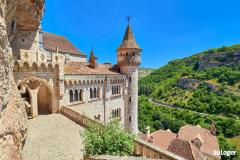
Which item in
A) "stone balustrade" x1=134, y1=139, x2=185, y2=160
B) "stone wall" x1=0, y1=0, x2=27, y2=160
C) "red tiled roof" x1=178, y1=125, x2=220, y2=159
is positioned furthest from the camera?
"red tiled roof" x1=178, y1=125, x2=220, y2=159

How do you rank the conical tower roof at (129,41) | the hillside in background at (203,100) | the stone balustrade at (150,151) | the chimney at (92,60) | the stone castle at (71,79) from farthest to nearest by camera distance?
the hillside in background at (203,100), the conical tower roof at (129,41), the chimney at (92,60), the stone castle at (71,79), the stone balustrade at (150,151)

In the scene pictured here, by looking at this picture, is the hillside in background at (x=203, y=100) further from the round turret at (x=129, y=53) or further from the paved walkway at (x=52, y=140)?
the paved walkway at (x=52, y=140)

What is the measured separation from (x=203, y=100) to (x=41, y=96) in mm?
98138

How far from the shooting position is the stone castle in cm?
1681

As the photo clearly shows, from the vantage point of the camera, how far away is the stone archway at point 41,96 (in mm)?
17938

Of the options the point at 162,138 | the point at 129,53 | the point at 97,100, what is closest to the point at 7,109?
the point at 97,100

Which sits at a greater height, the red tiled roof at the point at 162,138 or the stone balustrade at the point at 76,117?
the stone balustrade at the point at 76,117

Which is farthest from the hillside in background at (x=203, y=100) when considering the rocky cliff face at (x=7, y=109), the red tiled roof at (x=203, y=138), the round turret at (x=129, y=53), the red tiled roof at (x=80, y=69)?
the rocky cliff face at (x=7, y=109)

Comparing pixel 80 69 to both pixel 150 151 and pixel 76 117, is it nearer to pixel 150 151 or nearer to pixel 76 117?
pixel 76 117

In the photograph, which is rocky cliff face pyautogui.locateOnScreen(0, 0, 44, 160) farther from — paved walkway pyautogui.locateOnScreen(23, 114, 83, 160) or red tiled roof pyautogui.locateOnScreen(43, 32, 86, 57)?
red tiled roof pyautogui.locateOnScreen(43, 32, 86, 57)

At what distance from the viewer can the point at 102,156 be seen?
8156 mm

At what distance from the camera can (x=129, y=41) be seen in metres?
32.4

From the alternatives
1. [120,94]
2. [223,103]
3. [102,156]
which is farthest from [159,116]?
[102,156]

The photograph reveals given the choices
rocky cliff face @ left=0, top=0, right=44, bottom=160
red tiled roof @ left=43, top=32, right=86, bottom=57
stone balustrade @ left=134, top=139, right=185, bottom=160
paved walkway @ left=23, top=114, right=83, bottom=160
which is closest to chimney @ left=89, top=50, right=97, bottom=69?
red tiled roof @ left=43, top=32, right=86, bottom=57
